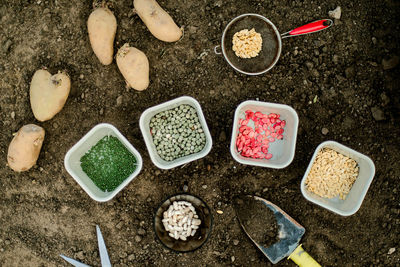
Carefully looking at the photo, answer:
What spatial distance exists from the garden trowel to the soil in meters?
0.06

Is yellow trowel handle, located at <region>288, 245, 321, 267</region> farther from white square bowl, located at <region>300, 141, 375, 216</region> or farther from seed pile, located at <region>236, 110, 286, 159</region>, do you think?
seed pile, located at <region>236, 110, 286, 159</region>

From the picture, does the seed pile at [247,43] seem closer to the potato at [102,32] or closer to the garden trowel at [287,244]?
the potato at [102,32]

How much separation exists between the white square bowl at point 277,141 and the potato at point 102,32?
31.0 inches

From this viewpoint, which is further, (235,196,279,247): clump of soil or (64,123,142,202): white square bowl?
(235,196,279,247): clump of soil

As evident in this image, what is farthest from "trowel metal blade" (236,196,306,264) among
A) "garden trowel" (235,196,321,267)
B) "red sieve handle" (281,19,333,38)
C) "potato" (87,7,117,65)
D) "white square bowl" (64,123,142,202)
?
Answer: "potato" (87,7,117,65)

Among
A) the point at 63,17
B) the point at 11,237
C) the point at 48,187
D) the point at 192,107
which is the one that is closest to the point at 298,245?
the point at 192,107

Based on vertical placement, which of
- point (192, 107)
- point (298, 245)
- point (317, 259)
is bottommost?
point (317, 259)

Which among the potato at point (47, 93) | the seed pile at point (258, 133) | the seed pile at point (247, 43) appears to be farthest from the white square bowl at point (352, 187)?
the potato at point (47, 93)

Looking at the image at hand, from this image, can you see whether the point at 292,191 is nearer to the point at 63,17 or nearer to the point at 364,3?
the point at 364,3

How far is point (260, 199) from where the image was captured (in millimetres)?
2031

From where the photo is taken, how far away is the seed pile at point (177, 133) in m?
2.01

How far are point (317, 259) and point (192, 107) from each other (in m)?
1.13

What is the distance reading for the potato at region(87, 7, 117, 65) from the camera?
1946 millimetres

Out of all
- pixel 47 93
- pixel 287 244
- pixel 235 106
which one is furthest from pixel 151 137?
pixel 287 244
